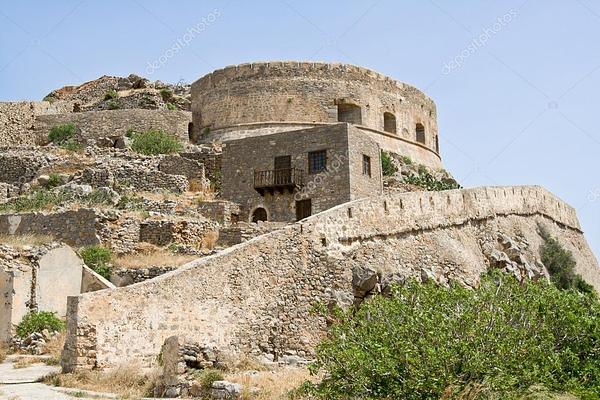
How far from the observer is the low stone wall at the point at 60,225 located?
61.3 ft

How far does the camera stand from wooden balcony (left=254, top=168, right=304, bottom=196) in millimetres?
21438

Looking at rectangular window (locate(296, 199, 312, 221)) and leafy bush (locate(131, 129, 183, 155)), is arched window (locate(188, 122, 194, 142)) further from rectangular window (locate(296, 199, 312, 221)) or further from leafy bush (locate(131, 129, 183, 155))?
rectangular window (locate(296, 199, 312, 221))

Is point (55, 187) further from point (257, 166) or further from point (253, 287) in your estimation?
point (253, 287)

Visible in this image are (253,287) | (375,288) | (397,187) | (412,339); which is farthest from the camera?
(397,187)

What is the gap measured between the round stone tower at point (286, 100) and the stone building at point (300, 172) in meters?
7.67

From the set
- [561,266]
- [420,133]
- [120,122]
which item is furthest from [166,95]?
[561,266]

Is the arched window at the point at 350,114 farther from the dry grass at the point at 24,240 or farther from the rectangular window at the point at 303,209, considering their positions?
the dry grass at the point at 24,240

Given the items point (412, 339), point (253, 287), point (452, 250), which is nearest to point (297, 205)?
point (452, 250)

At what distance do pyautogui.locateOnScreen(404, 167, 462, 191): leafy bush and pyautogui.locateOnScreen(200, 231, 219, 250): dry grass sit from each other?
11.0 m

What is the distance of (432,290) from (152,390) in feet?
13.8

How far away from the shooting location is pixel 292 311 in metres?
14.6

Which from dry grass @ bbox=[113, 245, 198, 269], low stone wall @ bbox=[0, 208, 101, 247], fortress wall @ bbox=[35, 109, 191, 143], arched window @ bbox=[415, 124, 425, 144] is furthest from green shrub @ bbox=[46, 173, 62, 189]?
arched window @ bbox=[415, 124, 425, 144]

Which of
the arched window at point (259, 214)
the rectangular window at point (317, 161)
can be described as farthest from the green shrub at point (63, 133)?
the rectangular window at point (317, 161)

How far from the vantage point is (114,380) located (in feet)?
36.0
